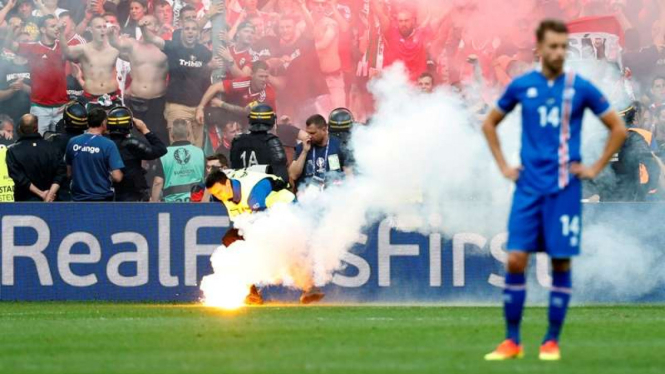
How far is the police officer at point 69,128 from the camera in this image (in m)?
17.8

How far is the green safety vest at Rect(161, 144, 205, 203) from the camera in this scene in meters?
19.3

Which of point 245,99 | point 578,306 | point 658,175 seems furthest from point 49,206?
point 658,175

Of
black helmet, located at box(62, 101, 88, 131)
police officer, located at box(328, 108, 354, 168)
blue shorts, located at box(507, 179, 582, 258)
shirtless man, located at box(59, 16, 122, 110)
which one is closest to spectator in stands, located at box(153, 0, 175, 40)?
shirtless man, located at box(59, 16, 122, 110)

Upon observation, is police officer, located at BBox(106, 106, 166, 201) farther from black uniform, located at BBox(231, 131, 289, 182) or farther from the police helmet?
the police helmet

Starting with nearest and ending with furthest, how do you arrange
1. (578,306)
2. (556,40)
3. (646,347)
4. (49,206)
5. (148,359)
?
(556,40) → (148,359) → (646,347) → (578,306) → (49,206)

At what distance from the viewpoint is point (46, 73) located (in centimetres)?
1991

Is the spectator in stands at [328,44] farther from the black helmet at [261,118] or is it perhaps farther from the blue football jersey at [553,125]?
the blue football jersey at [553,125]

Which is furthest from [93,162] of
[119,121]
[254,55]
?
[254,55]

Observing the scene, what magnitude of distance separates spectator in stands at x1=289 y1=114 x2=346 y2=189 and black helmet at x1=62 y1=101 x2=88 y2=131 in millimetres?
2876

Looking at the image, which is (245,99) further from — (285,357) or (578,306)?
(285,357)

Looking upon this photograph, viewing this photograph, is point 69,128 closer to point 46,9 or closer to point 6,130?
point 6,130

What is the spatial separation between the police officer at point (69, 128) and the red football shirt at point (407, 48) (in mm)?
4721

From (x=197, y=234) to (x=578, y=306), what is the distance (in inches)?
176

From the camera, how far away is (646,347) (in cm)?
1069
